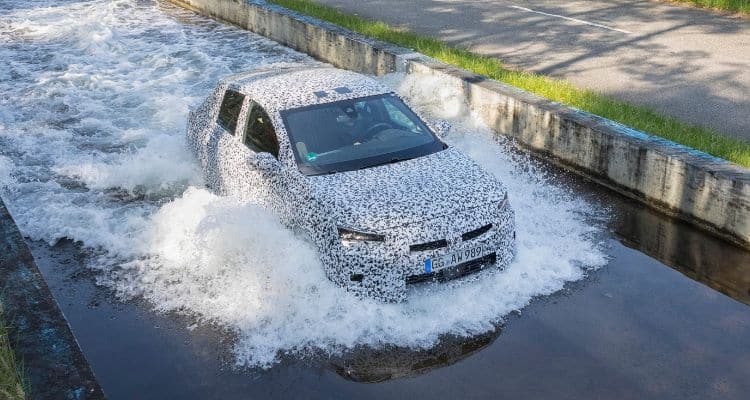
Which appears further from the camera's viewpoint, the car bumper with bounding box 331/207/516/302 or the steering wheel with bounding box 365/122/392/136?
the steering wheel with bounding box 365/122/392/136

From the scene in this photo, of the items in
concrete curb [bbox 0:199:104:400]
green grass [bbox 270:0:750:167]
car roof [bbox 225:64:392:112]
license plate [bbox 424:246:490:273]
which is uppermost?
car roof [bbox 225:64:392:112]

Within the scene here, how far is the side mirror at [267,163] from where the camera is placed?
7.70 metres

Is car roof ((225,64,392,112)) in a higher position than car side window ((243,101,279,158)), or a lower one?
higher

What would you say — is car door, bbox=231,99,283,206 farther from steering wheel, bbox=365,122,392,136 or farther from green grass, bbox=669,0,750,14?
green grass, bbox=669,0,750,14

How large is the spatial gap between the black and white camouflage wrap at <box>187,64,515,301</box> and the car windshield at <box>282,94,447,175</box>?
11cm

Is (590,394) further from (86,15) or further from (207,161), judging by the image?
(86,15)

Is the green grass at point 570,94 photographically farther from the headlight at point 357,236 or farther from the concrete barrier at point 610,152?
the headlight at point 357,236

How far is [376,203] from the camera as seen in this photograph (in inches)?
272

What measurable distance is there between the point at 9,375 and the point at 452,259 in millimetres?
3380

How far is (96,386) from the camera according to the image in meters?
5.34

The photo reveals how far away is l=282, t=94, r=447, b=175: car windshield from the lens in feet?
25.2

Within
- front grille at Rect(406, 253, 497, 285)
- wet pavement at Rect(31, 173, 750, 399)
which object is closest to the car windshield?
front grille at Rect(406, 253, 497, 285)

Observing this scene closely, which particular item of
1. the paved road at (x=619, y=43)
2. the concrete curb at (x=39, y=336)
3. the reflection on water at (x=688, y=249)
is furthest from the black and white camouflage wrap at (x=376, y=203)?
the paved road at (x=619, y=43)

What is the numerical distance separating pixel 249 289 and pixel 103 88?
10.2 metres
